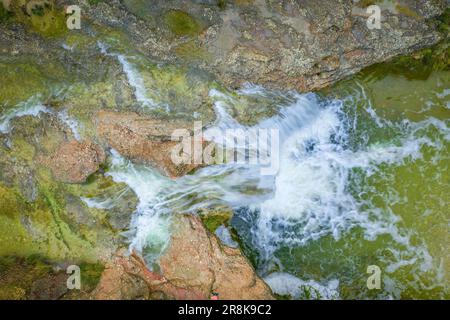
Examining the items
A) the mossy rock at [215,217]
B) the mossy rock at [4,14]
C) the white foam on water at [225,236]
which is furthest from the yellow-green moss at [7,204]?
the white foam on water at [225,236]

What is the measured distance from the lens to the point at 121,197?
6582mm

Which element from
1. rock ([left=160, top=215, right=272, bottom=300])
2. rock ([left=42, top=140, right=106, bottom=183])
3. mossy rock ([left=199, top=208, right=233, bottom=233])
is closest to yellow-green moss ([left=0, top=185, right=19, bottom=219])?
rock ([left=42, top=140, right=106, bottom=183])

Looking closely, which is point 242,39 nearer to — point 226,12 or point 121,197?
point 226,12

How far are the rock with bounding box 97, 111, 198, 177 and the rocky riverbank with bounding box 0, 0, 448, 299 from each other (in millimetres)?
16

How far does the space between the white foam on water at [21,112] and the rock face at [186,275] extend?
251 cm

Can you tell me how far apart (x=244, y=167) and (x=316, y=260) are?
1966 millimetres

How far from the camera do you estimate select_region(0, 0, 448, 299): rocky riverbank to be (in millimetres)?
6312

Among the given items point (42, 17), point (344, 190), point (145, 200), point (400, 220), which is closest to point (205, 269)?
point (145, 200)

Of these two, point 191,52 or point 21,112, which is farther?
point 191,52

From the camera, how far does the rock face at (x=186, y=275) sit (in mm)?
6172

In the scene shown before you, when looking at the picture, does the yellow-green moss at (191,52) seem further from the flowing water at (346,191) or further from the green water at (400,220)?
the green water at (400,220)

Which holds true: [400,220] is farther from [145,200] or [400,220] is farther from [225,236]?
[145,200]

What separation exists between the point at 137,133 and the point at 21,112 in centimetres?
180

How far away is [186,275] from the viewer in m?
6.23
